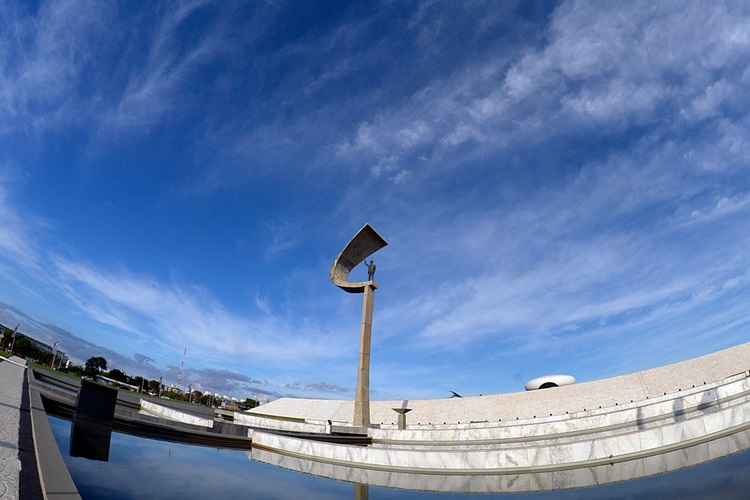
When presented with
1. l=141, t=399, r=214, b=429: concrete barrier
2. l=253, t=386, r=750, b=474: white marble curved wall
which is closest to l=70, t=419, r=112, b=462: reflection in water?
l=253, t=386, r=750, b=474: white marble curved wall

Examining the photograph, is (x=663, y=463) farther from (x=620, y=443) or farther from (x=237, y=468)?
(x=237, y=468)

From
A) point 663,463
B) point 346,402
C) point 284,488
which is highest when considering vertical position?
point 663,463

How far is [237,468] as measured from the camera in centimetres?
527

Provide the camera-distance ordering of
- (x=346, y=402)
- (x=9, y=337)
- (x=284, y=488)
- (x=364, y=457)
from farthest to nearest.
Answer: (x=9, y=337) → (x=346, y=402) → (x=364, y=457) → (x=284, y=488)

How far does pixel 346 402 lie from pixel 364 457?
34.6 metres

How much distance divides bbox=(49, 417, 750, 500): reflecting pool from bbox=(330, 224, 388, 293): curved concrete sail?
17.2 metres

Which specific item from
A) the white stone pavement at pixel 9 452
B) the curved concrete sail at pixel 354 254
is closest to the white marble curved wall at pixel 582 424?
the curved concrete sail at pixel 354 254

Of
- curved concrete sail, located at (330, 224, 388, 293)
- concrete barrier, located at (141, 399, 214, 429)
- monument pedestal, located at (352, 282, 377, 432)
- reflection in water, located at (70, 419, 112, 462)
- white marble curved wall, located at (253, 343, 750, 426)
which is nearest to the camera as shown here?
reflection in water, located at (70, 419, 112, 462)

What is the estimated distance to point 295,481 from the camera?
15.3 ft

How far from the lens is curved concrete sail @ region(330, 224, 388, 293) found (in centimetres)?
2284

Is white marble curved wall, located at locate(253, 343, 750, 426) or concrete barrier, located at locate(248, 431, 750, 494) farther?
white marble curved wall, located at locate(253, 343, 750, 426)

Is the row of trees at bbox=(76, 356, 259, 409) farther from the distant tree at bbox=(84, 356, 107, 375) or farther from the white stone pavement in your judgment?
the white stone pavement

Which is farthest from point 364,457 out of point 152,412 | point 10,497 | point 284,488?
point 152,412

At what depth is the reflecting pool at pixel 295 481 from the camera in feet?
10.7
